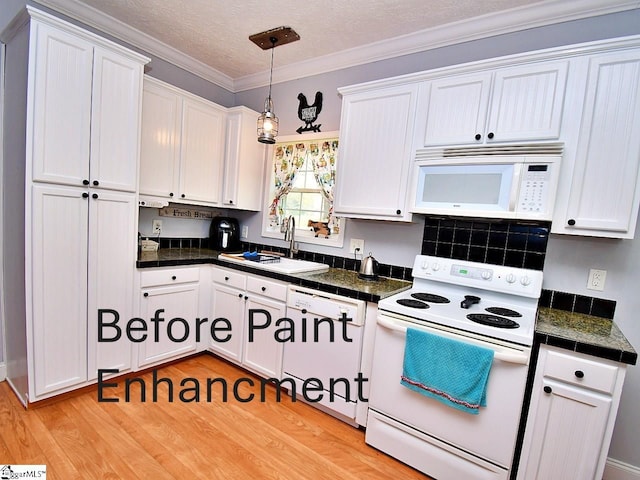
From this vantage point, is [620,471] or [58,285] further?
[58,285]

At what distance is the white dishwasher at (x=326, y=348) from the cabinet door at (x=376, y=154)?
692 millimetres

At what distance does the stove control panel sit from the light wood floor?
1118 millimetres

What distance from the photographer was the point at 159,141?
2.59 metres

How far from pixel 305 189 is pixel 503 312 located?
192 centimetres

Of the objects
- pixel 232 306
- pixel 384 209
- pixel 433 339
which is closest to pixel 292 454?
pixel 433 339

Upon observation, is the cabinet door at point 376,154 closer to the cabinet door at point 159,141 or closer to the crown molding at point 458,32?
the crown molding at point 458,32

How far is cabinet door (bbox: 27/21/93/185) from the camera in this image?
1.75 m

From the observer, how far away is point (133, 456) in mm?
1655

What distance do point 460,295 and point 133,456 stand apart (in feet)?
6.83

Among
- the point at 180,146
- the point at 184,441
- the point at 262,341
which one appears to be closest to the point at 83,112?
→ the point at 180,146

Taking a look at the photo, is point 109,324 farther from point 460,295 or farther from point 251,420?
point 460,295

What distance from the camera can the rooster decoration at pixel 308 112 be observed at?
112 inches

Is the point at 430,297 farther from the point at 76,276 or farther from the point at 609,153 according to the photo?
the point at 76,276

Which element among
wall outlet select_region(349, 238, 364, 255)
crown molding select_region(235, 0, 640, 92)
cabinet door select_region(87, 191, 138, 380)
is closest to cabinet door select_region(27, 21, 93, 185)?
cabinet door select_region(87, 191, 138, 380)
